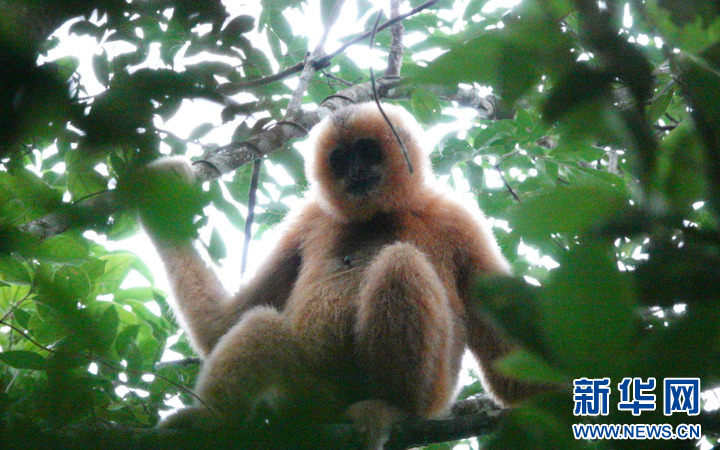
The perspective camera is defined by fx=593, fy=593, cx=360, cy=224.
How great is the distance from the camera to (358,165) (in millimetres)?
5809

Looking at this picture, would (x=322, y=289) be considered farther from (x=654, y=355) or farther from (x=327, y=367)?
A: (x=654, y=355)

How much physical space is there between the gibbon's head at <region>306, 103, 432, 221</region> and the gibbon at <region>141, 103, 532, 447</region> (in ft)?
0.04

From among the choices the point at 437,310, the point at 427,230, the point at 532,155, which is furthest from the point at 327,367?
the point at 532,155

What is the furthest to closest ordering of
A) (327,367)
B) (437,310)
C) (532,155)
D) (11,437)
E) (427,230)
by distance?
(532,155) < (427,230) < (327,367) < (437,310) < (11,437)

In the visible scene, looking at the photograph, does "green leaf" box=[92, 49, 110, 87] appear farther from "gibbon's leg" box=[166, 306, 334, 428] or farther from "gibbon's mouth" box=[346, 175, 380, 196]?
"gibbon's mouth" box=[346, 175, 380, 196]

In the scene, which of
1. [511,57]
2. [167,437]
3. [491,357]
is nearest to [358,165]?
[491,357]

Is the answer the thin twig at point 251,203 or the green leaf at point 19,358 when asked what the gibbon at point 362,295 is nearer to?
the thin twig at point 251,203

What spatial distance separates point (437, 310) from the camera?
4.15 metres

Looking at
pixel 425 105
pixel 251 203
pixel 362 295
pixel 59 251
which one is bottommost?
pixel 59 251

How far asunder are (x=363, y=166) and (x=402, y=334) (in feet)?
7.31

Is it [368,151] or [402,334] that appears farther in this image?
[368,151]

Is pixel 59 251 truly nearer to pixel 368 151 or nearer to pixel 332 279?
pixel 332 279

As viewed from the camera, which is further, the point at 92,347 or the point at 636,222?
the point at 92,347

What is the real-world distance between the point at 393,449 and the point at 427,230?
6.43 feet
